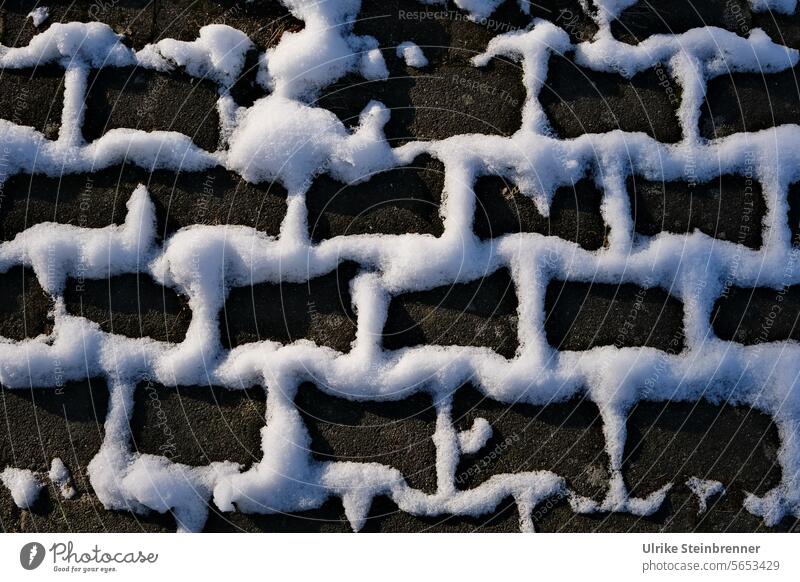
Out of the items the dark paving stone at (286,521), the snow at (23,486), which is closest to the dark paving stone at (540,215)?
the dark paving stone at (286,521)

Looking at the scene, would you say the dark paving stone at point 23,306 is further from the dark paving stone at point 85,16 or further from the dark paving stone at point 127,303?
the dark paving stone at point 85,16

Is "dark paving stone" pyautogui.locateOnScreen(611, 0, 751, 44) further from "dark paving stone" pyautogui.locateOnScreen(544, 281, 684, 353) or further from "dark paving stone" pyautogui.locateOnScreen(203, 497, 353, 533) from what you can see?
"dark paving stone" pyautogui.locateOnScreen(203, 497, 353, 533)

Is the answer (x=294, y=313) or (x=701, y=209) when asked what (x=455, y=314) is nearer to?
(x=294, y=313)

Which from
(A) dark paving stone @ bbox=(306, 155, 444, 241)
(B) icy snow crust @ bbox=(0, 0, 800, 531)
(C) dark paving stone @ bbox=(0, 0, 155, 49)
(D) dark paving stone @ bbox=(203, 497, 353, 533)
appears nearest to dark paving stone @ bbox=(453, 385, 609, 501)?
(B) icy snow crust @ bbox=(0, 0, 800, 531)

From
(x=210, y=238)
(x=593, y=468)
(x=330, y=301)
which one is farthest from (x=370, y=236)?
(x=593, y=468)

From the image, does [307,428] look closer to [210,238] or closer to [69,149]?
[210,238]

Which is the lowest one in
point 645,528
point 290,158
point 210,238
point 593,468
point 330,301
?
point 645,528
